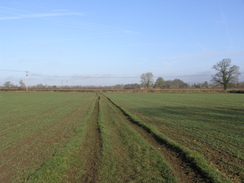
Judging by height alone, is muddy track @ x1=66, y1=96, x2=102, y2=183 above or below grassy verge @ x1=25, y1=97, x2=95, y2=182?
below

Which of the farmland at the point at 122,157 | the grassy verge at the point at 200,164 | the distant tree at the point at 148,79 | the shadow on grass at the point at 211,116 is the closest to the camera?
the grassy verge at the point at 200,164

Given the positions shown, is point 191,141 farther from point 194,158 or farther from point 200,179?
point 200,179

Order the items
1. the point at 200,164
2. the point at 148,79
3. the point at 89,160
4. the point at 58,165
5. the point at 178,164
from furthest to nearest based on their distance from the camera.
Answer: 1. the point at 148,79
2. the point at 89,160
3. the point at 178,164
4. the point at 58,165
5. the point at 200,164

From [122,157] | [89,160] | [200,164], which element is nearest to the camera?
[200,164]

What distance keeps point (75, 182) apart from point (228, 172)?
14.6 feet

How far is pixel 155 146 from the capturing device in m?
9.05

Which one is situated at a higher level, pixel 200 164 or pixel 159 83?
pixel 159 83

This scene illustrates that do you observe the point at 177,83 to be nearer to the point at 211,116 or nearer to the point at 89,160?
A: the point at 211,116

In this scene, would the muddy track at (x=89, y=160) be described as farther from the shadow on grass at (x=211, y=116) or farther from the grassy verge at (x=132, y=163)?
the shadow on grass at (x=211, y=116)

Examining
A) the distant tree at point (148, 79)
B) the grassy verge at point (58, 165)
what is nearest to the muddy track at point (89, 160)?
the grassy verge at point (58, 165)

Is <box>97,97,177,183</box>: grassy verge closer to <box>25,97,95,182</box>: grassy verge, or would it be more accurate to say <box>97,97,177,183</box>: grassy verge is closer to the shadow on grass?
<box>25,97,95,182</box>: grassy verge

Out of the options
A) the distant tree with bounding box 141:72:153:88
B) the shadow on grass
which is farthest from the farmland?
the distant tree with bounding box 141:72:153:88

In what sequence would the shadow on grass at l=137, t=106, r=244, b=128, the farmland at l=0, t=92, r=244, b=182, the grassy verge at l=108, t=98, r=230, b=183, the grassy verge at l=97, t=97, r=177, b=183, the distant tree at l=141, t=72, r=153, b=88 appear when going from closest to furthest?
the grassy verge at l=108, t=98, r=230, b=183 < the grassy verge at l=97, t=97, r=177, b=183 < the farmland at l=0, t=92, r=244, b=182 < the shadow on grass at l=137, t=106, r=244, b=128 < the distant tree at l=141, t=72, r=153, b=88

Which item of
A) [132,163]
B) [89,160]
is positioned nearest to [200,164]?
[132,163]
